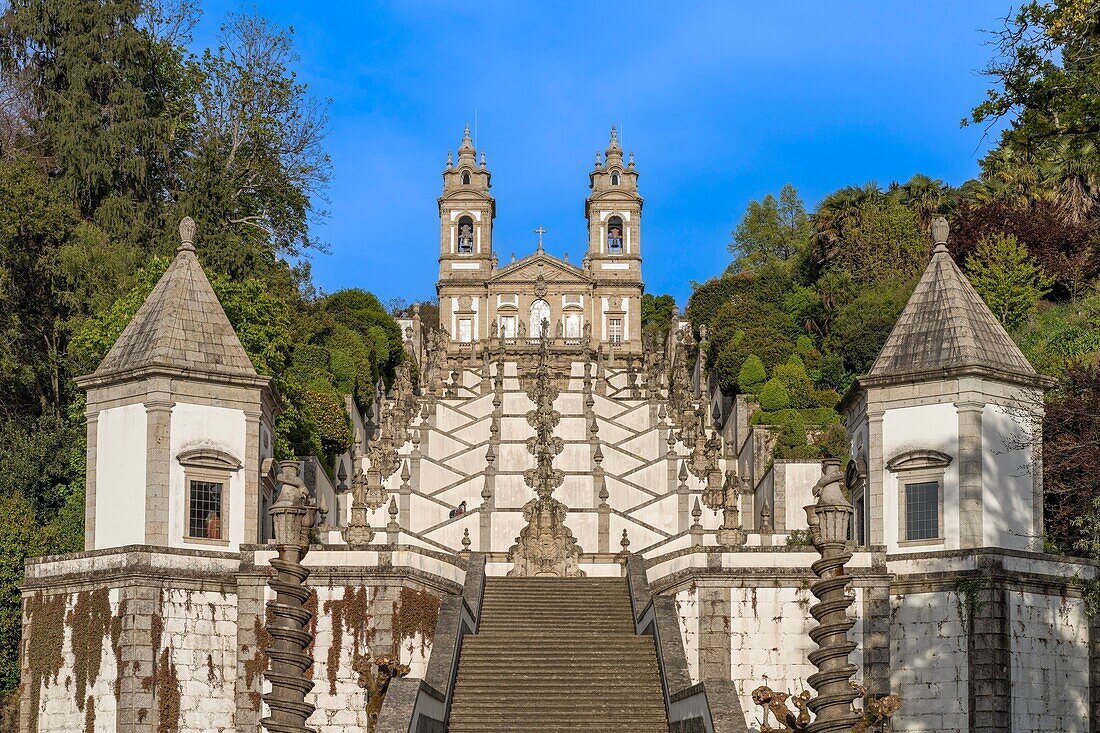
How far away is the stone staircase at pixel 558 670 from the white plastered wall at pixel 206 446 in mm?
5439

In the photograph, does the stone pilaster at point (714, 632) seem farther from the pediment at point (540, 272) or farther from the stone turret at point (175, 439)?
the pediment at point (540, 272)

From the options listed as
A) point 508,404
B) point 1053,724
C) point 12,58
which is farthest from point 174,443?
point 508,404

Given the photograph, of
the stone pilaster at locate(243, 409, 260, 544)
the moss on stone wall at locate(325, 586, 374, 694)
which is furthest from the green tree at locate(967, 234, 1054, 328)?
the stone pilaster at locate(243, 409, 260, 544)

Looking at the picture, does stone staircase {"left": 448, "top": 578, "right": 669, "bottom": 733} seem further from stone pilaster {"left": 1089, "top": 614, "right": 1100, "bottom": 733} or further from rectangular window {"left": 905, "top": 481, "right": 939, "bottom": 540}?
stone pilaster {"left": 1089, "top": 614, "right": 1100, "bottom": 733}

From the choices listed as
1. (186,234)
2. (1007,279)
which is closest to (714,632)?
(186,234)

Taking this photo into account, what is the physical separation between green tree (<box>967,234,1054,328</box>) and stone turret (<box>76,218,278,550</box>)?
24647 millimetres

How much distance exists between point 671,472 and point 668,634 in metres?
24.9

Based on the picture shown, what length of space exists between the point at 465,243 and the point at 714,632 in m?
67.2

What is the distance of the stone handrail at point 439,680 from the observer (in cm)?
2588

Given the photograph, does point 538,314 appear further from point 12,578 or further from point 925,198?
point 12,578

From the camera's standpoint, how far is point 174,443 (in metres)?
35.0

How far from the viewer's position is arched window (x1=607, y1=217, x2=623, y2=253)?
10012 cm

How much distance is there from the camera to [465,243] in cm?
10031

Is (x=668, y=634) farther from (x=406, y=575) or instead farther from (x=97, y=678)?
(x=97, y=678)
